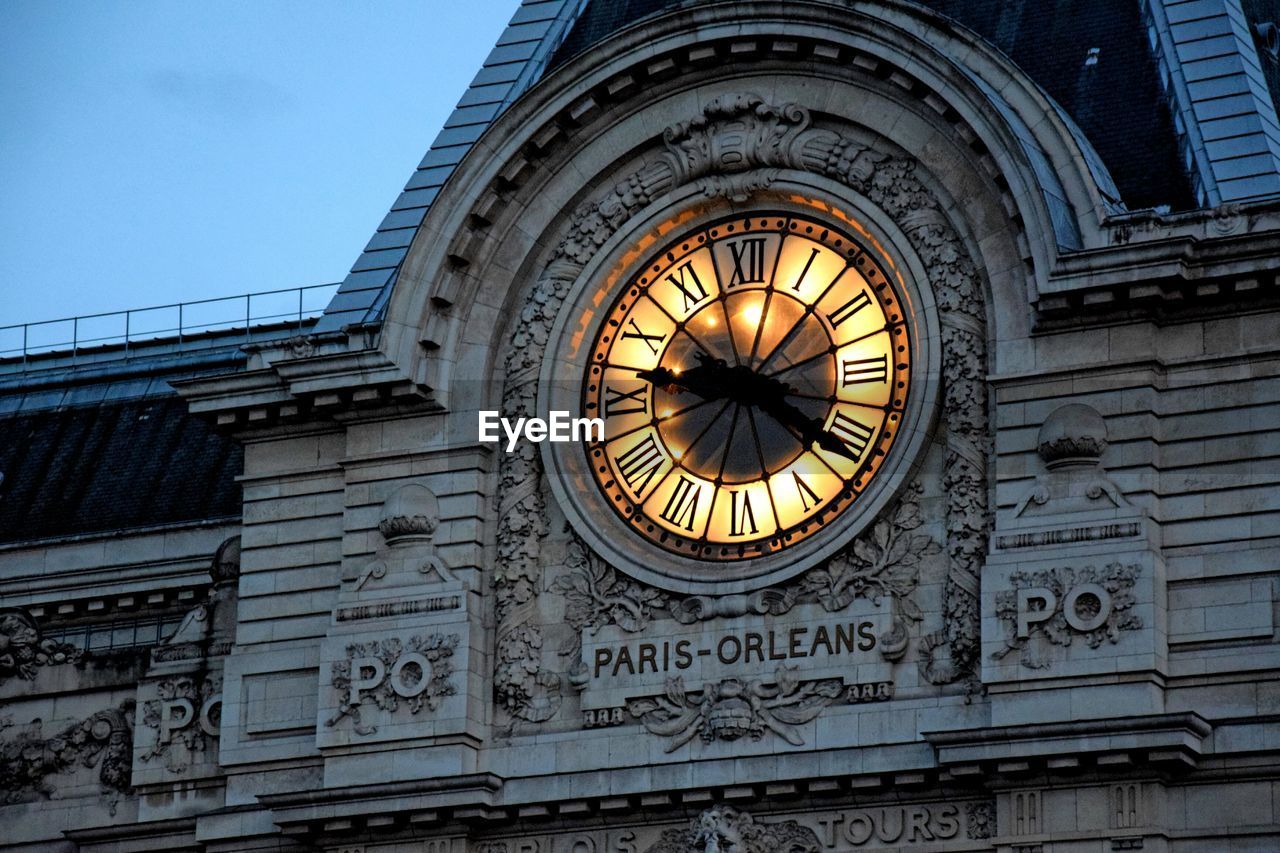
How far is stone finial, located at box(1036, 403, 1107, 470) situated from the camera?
37281mm

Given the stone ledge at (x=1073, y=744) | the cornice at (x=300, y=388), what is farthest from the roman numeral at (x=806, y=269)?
the stone ledge at (x=1073, y=744)

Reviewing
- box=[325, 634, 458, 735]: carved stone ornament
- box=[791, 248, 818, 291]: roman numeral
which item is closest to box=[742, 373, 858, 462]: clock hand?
box=[791, 248, 818, 291]: roman numeral

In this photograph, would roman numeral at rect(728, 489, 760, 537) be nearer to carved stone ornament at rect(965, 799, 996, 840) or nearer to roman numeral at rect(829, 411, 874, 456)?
roman numeral at rect(829, 411, 874, 456)

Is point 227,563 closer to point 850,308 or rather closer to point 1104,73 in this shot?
point 850,308

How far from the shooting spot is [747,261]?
40281 mm

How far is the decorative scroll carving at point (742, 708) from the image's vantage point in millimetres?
38062

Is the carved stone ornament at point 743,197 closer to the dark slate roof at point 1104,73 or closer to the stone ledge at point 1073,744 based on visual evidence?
the stone ledge at point 1073,744

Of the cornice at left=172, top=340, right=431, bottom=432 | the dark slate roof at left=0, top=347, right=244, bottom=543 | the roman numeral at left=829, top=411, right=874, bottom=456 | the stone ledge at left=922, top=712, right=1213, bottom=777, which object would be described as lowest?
the stone ledge at left=922, top=712, right=1213, bottom=777

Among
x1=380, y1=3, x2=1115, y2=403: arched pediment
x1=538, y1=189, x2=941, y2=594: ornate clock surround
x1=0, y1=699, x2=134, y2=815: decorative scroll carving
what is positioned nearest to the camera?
x1=380, y1=3, x2=1115, y2=403: arched pediment

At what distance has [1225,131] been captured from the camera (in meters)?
38.9

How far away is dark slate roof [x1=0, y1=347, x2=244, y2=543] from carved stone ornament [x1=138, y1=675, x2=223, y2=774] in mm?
4912

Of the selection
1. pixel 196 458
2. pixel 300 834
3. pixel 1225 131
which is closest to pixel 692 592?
pixel 300 834

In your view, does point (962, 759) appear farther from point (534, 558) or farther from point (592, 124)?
point (592, 124)

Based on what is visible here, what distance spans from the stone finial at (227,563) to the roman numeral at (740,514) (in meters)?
7.04
